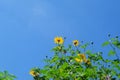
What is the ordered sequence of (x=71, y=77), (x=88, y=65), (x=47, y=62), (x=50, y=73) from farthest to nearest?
(x=47, y=62), (x=88, y=65), (x=50, y=73), (x=71, y=77)

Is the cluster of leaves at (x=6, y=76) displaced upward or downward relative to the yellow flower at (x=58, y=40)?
downward

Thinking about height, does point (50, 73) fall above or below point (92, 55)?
below

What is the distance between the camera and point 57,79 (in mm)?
5781

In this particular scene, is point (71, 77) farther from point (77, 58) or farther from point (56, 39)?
point (56, 39)

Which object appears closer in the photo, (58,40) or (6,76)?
(6,76)

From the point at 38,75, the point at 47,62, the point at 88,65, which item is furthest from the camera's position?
the point at 47,62

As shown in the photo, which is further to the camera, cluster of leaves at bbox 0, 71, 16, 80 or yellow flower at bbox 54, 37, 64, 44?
yellow flower at bbox 54, 37, 64, 44

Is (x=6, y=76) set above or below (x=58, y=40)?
below

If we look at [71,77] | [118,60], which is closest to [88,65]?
[118,60]

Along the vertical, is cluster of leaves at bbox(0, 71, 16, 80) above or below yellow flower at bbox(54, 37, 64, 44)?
below

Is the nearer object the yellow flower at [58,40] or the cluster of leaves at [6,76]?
the cluster of leaves at [6,76]

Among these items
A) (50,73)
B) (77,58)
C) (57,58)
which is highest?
(57,58)

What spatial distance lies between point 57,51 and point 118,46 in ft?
6.49

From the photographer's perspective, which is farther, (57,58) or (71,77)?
(57,58)
